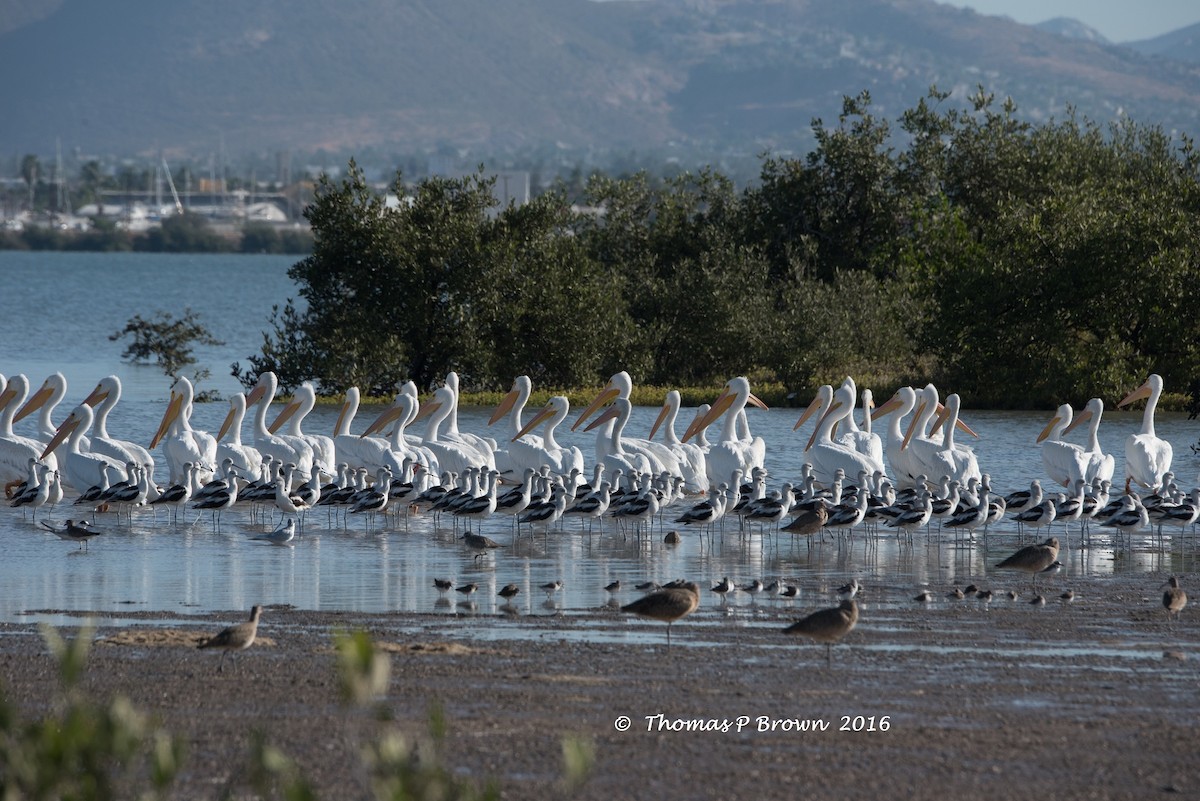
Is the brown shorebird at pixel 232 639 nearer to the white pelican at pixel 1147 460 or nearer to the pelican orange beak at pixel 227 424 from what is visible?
the pelican orange beak at pixel 227 424

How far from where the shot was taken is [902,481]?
17.0 metres

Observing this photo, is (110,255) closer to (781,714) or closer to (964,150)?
(964,150)

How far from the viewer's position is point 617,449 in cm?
1695

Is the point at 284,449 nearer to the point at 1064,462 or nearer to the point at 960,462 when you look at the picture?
the point at 960,462

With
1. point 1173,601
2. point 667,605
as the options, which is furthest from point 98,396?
point 1173,601

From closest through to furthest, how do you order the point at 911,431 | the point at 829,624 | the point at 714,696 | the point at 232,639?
1. the point at 714,696
2. the point at 232,639
3. the point at 829,624
4. the point at 911,431

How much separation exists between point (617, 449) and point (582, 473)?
0.70 meters

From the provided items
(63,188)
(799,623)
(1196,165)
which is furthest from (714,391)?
(63,188)

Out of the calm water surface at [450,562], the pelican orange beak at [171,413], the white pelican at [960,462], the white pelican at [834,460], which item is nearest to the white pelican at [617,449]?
the calm water surface at [450,562]

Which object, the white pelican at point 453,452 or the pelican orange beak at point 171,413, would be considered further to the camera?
the pelican orange beak at point 171,413

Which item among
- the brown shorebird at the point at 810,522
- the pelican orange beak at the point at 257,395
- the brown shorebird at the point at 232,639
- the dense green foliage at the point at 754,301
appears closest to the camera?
the brown shorebird at the point at 232,639

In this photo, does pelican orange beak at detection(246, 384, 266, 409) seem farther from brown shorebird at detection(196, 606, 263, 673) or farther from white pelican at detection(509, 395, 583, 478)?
brown shorebird at detection(196, 606, 263, 673)

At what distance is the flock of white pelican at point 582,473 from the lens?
13.7 m

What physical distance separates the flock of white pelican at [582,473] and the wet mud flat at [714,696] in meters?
3.38
